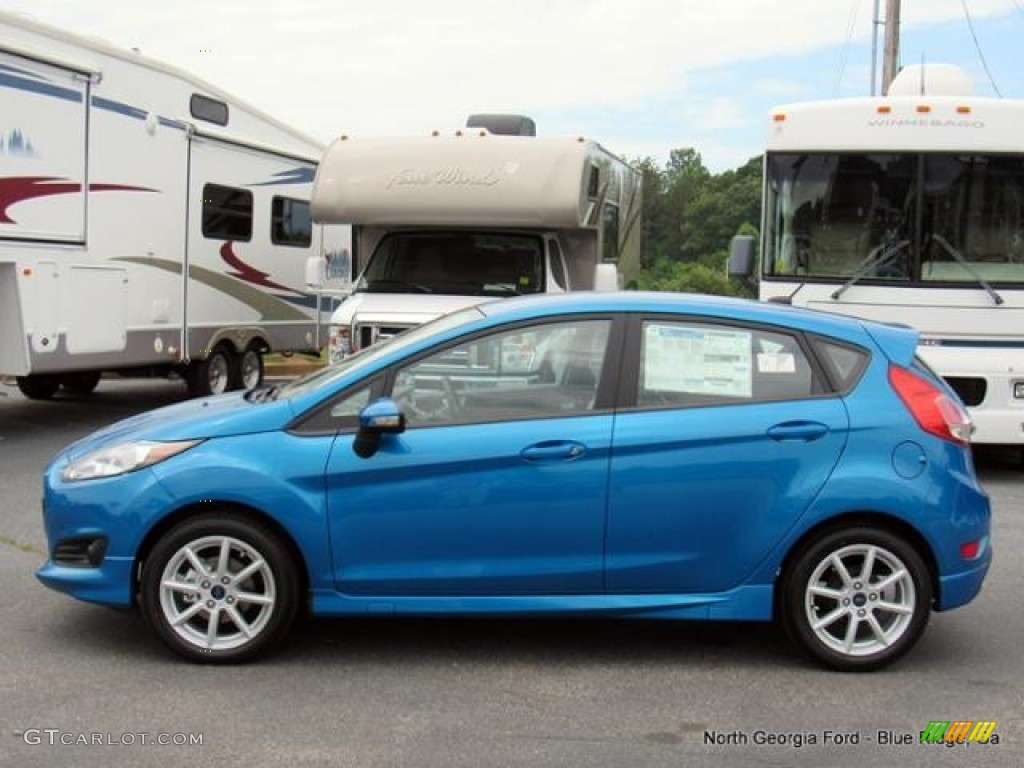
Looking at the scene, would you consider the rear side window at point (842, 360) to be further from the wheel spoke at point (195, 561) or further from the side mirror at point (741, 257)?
the side mirror at point (741, 257)

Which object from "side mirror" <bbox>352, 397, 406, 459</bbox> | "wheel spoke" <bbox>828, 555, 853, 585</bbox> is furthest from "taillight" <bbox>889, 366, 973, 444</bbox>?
"side mirror" <bbox>352, 397, 406, 459</bbox>

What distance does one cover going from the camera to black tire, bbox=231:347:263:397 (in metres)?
14.1

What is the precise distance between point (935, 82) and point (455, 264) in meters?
4.63

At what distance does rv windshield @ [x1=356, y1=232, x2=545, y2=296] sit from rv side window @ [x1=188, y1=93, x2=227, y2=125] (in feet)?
9.96

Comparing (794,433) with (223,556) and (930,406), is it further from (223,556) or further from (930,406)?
(223,556)

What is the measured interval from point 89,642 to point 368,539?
1.39 m

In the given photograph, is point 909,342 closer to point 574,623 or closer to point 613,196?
point 574,623

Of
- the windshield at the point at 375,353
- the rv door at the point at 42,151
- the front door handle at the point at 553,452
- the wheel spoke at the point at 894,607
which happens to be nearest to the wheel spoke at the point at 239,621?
the windshield at the point at 375,353

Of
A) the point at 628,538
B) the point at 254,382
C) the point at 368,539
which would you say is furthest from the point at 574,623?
the point at 254,382

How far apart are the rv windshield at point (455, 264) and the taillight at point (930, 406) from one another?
592cm

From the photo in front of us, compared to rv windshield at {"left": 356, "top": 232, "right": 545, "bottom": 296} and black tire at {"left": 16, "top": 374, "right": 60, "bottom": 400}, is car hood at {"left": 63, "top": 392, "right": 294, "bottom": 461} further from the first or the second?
black tire at {"left": 16, "top": 374, "right": 60, "bottom": 400}

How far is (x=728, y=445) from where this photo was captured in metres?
4.85

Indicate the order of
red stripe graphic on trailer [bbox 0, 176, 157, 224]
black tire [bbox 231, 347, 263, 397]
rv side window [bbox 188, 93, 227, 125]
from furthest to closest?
black tire [bbox 231, 347, 263, 397] < rv side window [bbox 188, 93, 227, 125] < red stripe graphic on trailer [bbox 0, 176, 157, 224]

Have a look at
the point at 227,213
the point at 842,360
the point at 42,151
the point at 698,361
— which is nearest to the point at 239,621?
the point at 698,361
